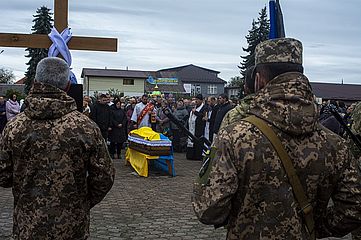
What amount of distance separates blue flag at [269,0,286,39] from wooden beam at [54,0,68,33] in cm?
325

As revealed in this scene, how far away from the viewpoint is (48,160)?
3475mm

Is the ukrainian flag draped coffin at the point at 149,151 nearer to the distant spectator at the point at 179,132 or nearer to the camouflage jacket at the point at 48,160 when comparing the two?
the distant spectator at the point at 179,132

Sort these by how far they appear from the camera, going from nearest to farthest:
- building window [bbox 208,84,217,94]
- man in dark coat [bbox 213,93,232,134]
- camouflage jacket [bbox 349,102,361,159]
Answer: camouflage jacket [bbox 349,102,361,159], man in dark coat [bbox 213,93,232,134], building window [bbox 208,84,217,94]

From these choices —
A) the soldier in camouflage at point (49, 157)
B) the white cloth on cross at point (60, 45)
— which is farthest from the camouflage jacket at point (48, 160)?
the white cloth on cross at point (60, 45)

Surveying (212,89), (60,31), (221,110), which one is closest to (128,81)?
(212,89)

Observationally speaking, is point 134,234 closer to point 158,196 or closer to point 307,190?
point 158,196

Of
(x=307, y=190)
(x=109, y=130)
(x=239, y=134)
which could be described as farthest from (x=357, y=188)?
(x=109, y=130)

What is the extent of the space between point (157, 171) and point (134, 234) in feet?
18.6

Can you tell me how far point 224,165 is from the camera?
2600mm

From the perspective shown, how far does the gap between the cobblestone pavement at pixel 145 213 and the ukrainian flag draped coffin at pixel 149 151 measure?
402 mm

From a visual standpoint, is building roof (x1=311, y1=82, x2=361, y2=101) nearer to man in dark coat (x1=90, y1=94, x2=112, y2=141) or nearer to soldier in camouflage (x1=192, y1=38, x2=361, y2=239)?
man in dark coat (x1=90, y1=94, x2=112, y2=141)

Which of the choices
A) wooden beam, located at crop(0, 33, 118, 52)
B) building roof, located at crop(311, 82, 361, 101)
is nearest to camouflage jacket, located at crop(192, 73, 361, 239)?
wooden beam, located at crop(0, 33, 118, 52)

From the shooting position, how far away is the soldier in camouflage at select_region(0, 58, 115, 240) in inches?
137

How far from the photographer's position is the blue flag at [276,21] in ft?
10.6
